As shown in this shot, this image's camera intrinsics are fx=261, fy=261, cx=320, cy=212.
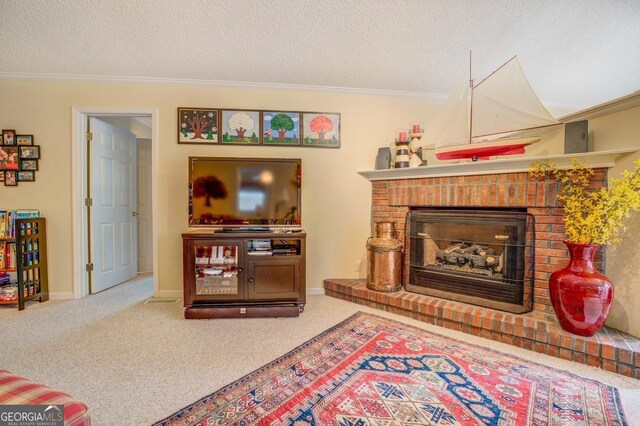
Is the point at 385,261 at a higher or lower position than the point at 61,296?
higher

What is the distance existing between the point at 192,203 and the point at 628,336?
347 cm

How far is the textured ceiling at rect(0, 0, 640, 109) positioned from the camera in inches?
71.4

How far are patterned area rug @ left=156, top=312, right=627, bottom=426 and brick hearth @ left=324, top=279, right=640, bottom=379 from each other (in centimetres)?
22

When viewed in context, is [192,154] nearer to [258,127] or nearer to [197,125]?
[197,125]

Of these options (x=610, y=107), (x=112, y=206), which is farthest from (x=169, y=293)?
(x=610, y=107)

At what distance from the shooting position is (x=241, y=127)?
2916mm

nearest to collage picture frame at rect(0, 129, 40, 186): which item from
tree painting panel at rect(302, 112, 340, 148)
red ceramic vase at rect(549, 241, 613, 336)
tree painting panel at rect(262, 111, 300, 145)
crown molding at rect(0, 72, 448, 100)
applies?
crown molding at rect(0, 72, 448, 100)

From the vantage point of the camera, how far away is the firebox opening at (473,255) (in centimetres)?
215

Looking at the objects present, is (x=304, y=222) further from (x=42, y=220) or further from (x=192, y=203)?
(x=42, y=220)

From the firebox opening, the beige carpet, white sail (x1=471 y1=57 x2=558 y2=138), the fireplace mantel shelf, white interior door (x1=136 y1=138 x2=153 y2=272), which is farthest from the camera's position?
Answer: white interior door (x1=136 y1=138 x2=153 y2=272)

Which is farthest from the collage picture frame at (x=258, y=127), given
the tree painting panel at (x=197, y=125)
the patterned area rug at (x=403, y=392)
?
the patterned area rug at (x=403, y=392)

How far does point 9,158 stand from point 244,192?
255 cm

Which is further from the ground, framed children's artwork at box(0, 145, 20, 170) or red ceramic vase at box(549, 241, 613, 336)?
framed children's artwork at box(0, 145, 20, 170)

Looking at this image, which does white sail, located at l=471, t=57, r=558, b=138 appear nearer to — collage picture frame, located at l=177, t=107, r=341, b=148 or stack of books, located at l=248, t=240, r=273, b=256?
collage picture frame, located at l=177, t=107, r=341, b=148
